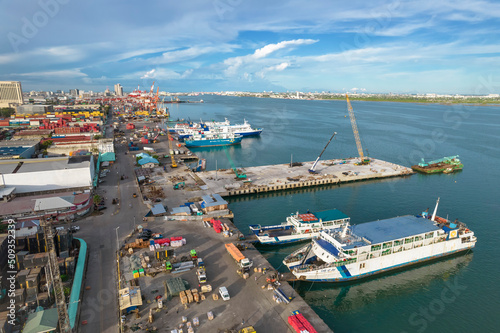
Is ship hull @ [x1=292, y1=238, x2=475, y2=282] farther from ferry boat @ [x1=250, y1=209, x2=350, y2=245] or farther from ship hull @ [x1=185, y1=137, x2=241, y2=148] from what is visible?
ship hull @ [x1=185, y1=137, x2=241, y2=148]

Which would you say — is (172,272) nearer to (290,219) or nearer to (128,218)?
(128,218)

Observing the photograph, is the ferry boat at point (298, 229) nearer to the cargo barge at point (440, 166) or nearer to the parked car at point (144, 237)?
the parked car at point (144, 237)

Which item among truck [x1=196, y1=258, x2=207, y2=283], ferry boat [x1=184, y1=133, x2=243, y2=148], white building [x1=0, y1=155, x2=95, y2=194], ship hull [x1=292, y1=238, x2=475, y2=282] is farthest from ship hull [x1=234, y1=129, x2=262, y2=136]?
truck [x1=196, y1=258, x2=207, y2=283]

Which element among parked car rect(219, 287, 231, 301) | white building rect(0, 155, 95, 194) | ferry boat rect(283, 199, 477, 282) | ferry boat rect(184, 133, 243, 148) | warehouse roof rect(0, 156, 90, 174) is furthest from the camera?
ferry boat rect(184, 133, 243, 148)

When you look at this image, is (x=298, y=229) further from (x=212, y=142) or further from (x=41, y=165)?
(x=212, y=142)

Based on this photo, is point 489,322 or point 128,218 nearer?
point 489,322

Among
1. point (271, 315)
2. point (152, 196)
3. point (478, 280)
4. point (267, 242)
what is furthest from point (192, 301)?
point (478, 280)

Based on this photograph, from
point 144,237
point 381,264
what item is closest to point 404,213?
point 381,264
